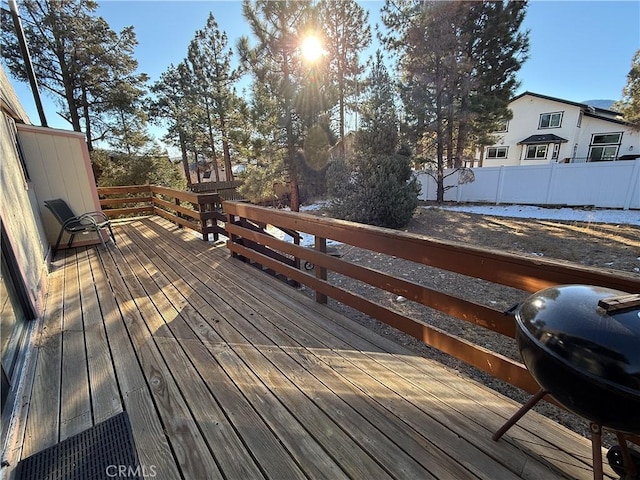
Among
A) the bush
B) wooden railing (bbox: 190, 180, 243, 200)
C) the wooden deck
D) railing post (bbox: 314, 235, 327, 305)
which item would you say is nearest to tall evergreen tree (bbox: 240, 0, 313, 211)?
the bush

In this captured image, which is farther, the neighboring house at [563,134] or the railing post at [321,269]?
the neighboring house at [563,134]

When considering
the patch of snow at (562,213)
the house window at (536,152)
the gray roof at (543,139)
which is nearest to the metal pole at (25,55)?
the patch of snow at (562,213)

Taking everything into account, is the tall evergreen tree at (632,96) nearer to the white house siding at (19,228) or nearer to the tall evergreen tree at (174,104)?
the white house siding at (19,228)

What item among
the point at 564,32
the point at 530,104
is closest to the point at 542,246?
the point at 564,32

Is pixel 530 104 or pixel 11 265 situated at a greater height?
pixel 530 104

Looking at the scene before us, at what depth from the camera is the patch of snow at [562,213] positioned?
24.3ft

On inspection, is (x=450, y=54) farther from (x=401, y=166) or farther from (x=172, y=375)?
(x=172, y=375)

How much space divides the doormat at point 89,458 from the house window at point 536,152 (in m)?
22.3

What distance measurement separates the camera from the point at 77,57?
1111 centimetres

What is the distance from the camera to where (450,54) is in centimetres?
960

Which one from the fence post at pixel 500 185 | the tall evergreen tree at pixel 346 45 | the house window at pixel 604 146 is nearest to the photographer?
the fence post at pixel 500 185

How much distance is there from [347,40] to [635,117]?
1116 centimetres

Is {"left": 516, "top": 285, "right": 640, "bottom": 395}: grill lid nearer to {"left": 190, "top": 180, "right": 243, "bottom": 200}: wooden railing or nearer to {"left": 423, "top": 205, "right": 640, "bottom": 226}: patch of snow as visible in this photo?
{"left": 423, "top": 205, "right": 640, "bottom": 226}: patch of snow

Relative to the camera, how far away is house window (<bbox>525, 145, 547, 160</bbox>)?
17.4 meters
